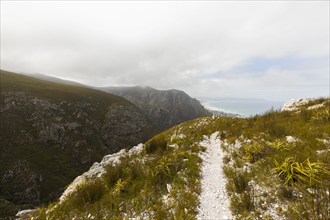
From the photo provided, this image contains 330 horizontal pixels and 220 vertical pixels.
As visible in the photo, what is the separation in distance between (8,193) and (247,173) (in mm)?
107438

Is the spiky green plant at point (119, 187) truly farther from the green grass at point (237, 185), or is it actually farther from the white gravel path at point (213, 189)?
the white gravel path at point (213, 189)

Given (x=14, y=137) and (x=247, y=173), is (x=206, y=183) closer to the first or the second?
(x=247, y=173)

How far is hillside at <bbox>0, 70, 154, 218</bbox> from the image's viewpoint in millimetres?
84812

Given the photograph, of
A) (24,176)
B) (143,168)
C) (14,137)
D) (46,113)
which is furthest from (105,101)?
(143,168)

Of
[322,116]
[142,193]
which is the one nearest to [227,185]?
[142,193]

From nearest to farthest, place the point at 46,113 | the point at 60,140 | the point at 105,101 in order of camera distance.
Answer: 1. the point at 60,140
2. the point at 46,113
3. the point at 105,101

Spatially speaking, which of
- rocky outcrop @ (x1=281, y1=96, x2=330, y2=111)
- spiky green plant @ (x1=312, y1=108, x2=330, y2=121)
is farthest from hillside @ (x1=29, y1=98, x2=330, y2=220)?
rocky outcrop @ (x1=281, y1=96, x2=330, y2=111)

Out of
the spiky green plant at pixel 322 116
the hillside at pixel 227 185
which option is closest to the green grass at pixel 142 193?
the hillside at pixel 227 185

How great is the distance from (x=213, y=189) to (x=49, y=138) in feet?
443

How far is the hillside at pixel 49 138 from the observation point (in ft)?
278

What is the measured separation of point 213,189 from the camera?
8203 millimetres

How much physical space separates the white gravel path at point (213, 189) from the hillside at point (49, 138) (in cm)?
7412

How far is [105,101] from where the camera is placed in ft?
631

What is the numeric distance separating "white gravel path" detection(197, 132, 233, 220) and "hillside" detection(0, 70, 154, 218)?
7412 cm
